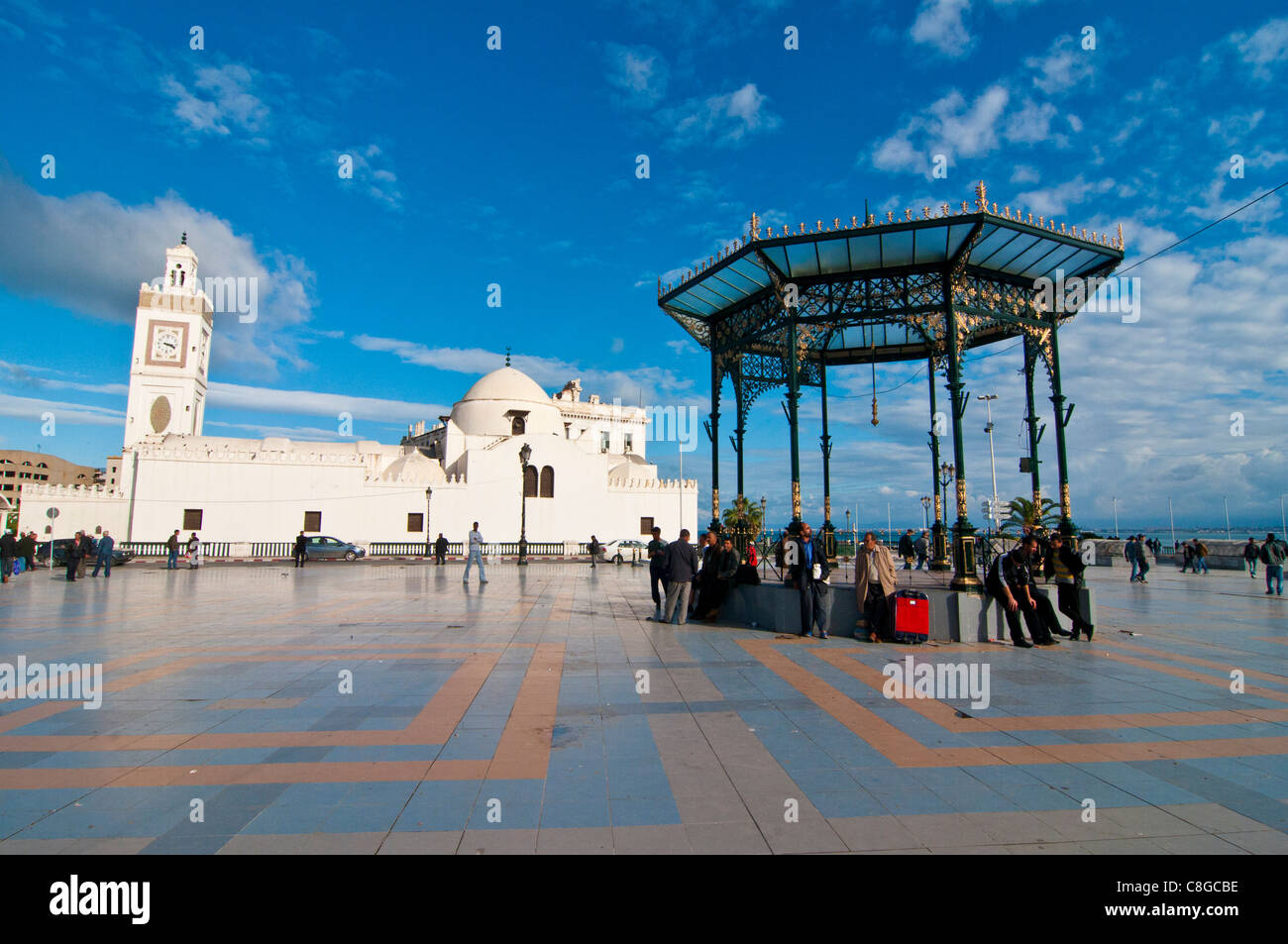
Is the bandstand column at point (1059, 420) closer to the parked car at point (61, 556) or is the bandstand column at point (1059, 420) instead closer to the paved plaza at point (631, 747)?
the paved plaza at point (631, 747)

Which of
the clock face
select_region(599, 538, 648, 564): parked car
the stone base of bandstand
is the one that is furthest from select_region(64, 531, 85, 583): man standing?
the clock face

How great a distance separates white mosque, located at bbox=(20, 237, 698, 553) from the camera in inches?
1355

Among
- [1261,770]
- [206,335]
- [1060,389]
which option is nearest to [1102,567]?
[1060,389]

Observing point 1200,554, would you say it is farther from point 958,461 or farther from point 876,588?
point 876,588

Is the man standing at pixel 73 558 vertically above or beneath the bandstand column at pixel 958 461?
beneath

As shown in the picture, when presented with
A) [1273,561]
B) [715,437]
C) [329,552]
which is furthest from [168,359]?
[1273,561]

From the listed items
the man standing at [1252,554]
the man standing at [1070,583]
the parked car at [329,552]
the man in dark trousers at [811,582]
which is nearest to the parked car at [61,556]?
the parked car at [329,552]

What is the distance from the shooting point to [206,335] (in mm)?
50000

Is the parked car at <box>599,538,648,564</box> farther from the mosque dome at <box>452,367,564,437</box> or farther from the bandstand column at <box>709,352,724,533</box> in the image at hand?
the bandstand column at <box>709,352,724,533</box>

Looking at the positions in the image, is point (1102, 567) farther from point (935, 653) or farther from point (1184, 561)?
point (935, 653)

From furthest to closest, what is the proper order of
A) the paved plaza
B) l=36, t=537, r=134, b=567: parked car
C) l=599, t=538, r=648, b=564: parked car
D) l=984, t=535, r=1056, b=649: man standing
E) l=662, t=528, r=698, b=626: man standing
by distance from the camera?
l=599, t=538, r=648, b=564: parked car → l=36, t=537, r=134, b=567: parked car → l=662, t=528, r=698, b=626: man standing → l=984, t=535, r=1056, b=649: man standing → the paved plaza

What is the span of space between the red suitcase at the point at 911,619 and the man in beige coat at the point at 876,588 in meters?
0.19

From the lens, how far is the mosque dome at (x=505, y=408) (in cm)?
4638

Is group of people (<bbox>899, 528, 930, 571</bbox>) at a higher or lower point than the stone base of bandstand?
higher
